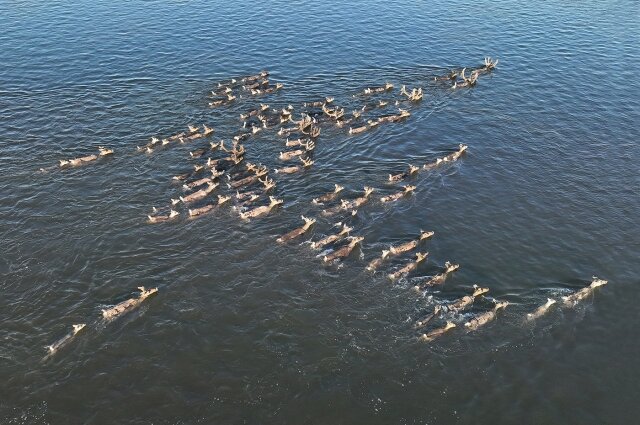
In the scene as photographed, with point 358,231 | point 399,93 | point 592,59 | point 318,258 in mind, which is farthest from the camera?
point 592,59

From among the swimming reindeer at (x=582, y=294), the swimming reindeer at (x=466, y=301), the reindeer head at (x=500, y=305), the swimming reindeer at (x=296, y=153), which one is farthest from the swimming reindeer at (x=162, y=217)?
the swimming reindeer at (x=582, y=294)

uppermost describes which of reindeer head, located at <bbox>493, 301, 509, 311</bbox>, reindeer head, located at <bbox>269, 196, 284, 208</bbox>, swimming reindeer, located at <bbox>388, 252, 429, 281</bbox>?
reindeer head, located at <bbox>269, 196, 284, 208</bbox>

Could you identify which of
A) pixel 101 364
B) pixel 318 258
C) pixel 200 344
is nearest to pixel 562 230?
pixel 318 258

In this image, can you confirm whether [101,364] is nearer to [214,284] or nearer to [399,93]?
[214,284]

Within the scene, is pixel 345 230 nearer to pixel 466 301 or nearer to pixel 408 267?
pixel 408 267

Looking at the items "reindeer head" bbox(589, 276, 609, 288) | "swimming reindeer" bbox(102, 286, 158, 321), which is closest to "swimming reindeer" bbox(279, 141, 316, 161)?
"swimming reindeer" bbox(102, 286, 158, 321)

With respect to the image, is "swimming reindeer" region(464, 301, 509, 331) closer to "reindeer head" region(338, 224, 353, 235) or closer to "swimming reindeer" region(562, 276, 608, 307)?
"swimming reindeer" region(562, 276, 608, 307)
